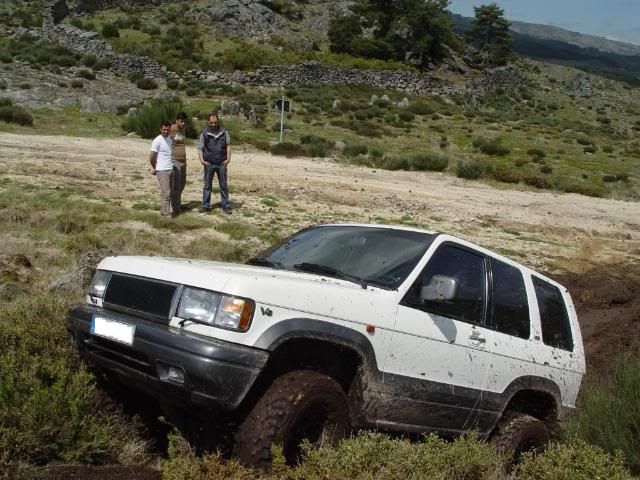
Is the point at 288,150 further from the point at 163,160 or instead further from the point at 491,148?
the point at 163,160

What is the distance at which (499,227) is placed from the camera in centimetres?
1684

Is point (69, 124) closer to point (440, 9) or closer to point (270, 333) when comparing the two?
point (270, 333)

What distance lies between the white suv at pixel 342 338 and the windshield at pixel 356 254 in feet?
0.04

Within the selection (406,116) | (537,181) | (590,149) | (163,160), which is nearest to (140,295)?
(163,160)

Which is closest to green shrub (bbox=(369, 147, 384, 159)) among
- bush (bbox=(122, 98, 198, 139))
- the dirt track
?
the dirt track

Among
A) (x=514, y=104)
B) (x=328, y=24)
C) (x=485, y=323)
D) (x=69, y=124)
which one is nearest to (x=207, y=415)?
(x=485, y=323)

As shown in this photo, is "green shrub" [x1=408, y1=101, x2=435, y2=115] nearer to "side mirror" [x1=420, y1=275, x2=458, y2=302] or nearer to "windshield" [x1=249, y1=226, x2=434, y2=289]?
"windshield" [x1=249, y1=226, x2=434, y2=289]

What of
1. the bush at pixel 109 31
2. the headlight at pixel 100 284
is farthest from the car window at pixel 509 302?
the bush at pixel 109 31

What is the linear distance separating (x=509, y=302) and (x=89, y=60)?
43.8 meters

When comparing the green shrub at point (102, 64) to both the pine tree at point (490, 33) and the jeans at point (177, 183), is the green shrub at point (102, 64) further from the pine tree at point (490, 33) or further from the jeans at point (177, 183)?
the pine tree at point (490, 33)

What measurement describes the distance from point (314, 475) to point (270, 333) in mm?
781

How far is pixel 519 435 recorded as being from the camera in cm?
506

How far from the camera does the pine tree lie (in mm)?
86625

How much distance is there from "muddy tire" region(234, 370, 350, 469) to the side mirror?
0.88 meters
